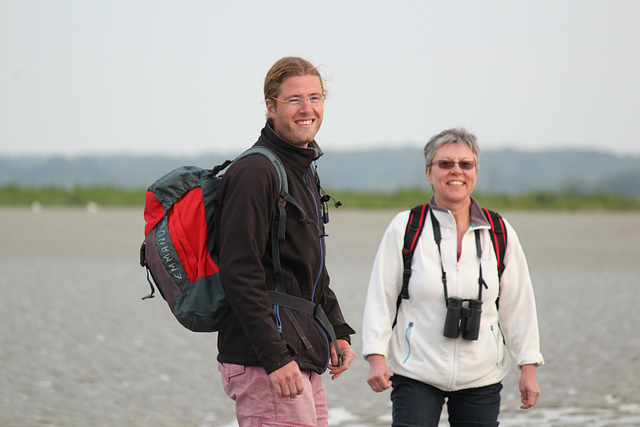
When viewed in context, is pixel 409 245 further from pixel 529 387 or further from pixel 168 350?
pixel 168 350

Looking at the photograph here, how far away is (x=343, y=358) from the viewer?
3.53 metres

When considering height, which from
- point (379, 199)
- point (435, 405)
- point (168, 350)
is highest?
point (435, 405)

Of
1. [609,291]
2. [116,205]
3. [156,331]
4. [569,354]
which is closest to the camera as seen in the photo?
[569,354]

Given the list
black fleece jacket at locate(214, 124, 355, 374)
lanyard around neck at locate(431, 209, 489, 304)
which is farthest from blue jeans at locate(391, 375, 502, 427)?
black fleece jacket at locate(214, 124, 355, 374)

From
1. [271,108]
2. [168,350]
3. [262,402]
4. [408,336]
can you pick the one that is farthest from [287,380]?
[168,350]

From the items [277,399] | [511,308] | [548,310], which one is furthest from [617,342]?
[277,399]

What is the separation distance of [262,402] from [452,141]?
1.46m

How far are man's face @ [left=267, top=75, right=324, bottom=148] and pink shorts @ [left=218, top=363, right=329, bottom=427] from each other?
0.91 meters

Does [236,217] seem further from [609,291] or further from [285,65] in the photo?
[609,291]

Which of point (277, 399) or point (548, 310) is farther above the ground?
point (277, 399)

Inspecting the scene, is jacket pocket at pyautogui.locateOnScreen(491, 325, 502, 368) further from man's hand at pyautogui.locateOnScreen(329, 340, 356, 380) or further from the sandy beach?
the sandy beach

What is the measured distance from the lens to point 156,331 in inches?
384

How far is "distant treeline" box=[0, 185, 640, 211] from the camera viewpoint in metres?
39.0

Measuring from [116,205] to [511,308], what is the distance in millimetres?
36176
